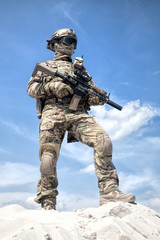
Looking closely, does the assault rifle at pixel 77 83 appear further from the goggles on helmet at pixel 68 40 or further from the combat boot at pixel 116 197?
the combat boot at pixel 116 197

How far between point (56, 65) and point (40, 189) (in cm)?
261

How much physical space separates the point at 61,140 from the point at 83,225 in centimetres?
245

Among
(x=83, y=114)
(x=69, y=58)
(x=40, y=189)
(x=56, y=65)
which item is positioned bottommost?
(x=40, y=189)

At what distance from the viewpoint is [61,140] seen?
16.8 feet

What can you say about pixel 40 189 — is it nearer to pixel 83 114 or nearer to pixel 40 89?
pixel 83 114

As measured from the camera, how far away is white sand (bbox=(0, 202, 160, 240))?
231 centimetres

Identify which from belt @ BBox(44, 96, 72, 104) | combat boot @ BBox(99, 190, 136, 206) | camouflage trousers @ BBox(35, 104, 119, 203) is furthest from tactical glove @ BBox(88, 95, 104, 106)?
combat boot @ BBox(99, 190, 136, 206)

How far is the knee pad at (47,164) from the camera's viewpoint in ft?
15.2

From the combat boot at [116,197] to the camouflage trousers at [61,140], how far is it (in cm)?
7

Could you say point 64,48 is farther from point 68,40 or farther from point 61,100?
point 61,100

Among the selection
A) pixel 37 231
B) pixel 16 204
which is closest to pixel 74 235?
pixel 37 231

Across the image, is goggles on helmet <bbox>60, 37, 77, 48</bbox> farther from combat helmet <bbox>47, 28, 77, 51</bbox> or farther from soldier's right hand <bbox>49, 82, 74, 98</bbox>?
soldier's right hand <bbox>49, 82, 74, 98</bbox>

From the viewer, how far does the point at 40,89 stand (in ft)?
16.9

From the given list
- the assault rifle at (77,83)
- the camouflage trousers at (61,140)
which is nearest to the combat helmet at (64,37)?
the assault rifle at (77,83)
